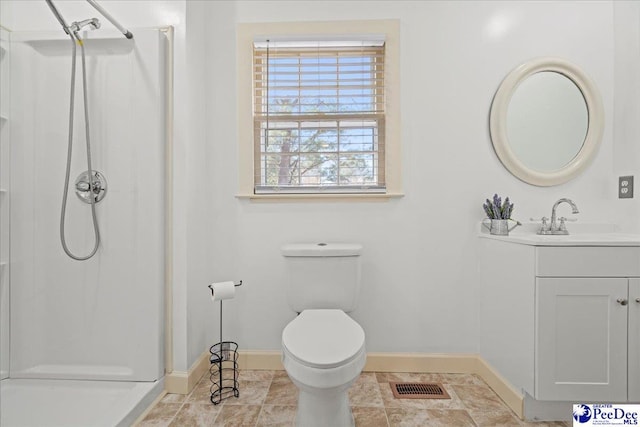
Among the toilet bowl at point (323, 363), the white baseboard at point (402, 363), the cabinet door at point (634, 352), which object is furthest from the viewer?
the white baseboard at point (402, 363)

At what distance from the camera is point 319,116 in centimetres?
196

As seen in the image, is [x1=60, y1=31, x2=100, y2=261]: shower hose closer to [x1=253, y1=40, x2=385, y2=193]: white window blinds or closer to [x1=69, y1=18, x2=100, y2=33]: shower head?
[x1=69, y1=18, x2=100, y2=33]: shower head

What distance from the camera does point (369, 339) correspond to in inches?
76.6

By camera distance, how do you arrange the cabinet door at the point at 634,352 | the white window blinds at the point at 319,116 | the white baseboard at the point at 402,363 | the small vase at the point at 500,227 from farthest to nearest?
the white window blinds at the point at 319,116 < the white baseboard at the point at 402,363 < the small vase at the point at 500,227 < the cabinet door at the point at 634,352

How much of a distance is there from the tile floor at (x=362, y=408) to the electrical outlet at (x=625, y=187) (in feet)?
4.15

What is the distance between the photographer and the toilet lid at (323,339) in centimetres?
117

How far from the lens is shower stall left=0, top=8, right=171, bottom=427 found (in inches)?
64.3

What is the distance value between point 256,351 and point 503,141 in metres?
1.92

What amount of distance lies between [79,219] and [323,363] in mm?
1425

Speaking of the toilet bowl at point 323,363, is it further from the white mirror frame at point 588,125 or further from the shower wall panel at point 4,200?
the shower wall panel at point 4,200

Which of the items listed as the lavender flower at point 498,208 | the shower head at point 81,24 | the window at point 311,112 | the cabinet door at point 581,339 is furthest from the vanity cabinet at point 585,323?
the shower head at point 81,24

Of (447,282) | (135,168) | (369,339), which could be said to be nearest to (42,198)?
(135,168)

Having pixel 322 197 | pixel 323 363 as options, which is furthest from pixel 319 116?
pixel 323 363

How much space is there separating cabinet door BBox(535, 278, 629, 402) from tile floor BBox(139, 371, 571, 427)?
0.21 m
